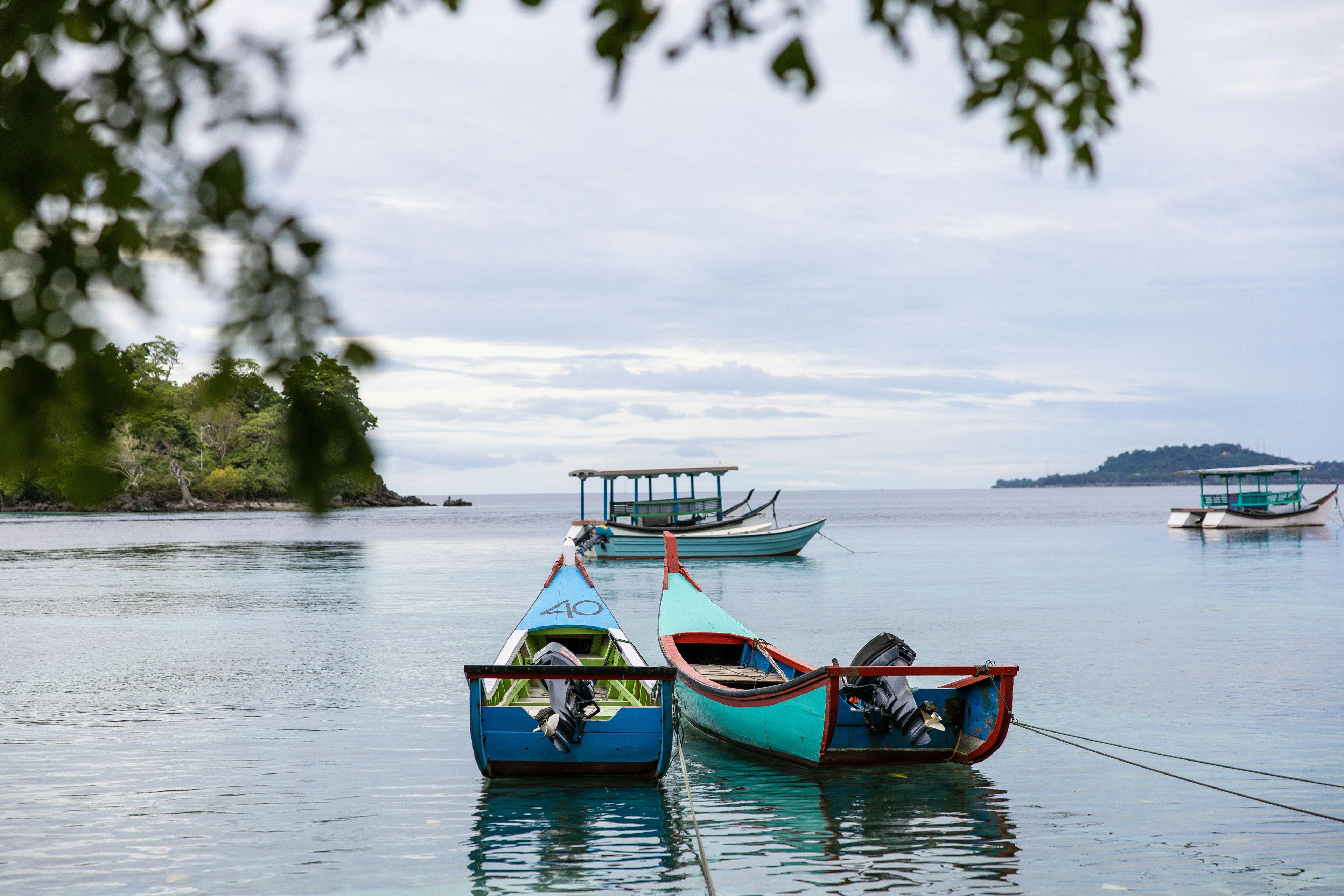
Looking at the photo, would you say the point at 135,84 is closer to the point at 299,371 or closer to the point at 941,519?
the point at 299,371

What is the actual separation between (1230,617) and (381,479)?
1008 inches

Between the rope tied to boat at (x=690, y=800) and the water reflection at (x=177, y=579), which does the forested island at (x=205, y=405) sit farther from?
the water reflection at (x=177, y=579)

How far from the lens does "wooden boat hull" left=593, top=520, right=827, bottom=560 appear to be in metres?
41.7

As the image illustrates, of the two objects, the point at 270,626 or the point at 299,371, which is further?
the point at 270,626

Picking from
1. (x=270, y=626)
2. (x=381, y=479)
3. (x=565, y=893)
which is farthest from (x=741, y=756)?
(x=270, y=626)

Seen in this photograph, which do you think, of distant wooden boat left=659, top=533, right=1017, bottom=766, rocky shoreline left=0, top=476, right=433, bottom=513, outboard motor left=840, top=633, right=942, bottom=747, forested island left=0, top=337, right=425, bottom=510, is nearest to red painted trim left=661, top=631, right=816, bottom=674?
distant wooden boat left=659, top=533, right=1017, bottom=766

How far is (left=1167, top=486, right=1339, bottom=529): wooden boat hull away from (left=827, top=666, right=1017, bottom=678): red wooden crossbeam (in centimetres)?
5418

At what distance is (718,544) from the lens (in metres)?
41.8

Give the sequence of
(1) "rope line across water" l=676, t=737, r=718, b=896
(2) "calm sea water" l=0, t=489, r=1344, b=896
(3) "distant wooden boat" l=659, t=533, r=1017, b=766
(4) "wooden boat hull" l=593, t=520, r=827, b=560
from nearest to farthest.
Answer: (1) "rope line across water" l=676, t=737, r=718, b=896, (2) "calm sea water" l=0, t=489, r=1344, b=896, (3) "distant wooden boat" l=659, t=533, r=1017, b=766, (4) "wooden boat hull" l=593, t=520, r=827, b=560

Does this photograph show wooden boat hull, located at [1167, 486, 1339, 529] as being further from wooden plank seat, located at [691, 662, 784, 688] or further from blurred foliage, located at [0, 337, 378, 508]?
blurred foliage, located at [0, 337, 378, 508]

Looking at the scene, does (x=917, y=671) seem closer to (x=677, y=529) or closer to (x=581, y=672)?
(x=581, y=672)

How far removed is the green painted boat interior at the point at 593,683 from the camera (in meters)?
10.1

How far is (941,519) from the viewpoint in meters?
93.6

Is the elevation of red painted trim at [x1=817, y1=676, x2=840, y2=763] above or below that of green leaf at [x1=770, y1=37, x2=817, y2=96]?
below
